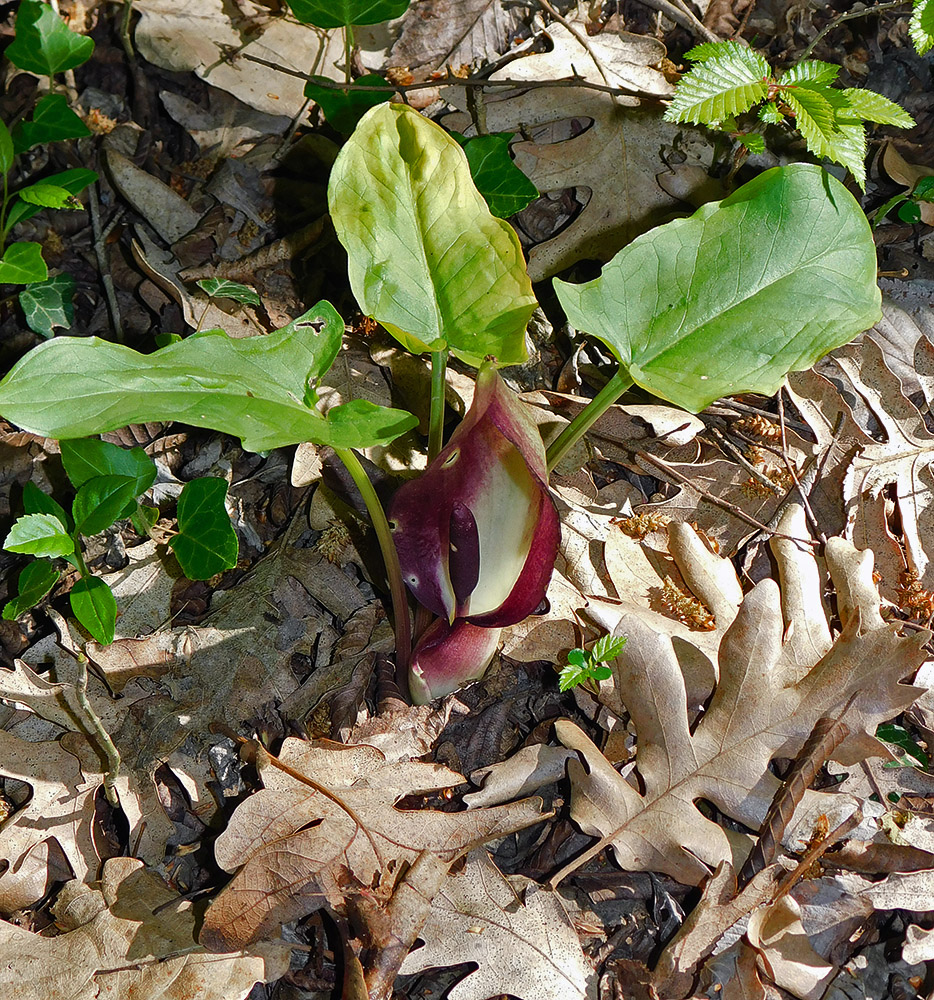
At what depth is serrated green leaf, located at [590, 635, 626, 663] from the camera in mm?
1591

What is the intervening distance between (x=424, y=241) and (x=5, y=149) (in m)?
1.12

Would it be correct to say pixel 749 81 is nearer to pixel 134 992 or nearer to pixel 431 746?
pixel 431 746

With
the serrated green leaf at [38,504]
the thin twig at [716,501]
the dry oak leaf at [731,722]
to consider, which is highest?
the serrated green leaf at [38,504]

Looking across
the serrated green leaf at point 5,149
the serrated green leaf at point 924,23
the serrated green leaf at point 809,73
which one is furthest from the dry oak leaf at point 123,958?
the serrated green leaf at point 924,23

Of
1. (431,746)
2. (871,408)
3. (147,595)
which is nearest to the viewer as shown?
(431,746)

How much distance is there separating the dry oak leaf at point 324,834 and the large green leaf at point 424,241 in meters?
0.80

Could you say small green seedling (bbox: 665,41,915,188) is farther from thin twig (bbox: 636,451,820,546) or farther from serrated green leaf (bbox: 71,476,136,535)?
serrated green leaf (bbox: 71,476,136,535)

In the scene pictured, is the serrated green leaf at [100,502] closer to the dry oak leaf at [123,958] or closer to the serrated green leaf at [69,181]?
the dry oak leaf at [123,958]

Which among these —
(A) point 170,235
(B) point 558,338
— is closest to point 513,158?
(B) point 558,338

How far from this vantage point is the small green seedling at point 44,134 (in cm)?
195

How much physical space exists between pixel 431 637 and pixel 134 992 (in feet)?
2.50

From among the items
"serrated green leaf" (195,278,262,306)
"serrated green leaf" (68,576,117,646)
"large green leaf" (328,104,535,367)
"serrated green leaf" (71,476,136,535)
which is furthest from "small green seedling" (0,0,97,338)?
"large green leaf" (328,104,535,367)

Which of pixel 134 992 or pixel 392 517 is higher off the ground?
pixel 392 517

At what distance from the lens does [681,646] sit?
1.69 meters
